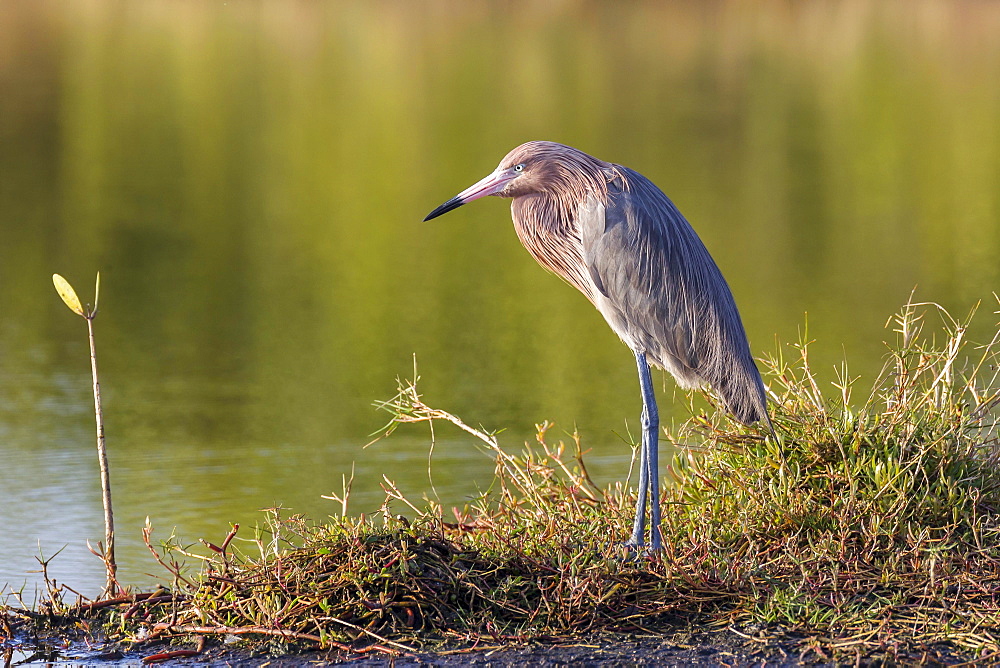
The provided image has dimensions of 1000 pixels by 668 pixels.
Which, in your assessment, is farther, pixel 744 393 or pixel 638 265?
pixel 744 393

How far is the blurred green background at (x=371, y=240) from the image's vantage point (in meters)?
8.70

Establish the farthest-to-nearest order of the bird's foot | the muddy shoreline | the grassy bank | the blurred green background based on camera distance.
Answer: the blurred green background < the bird's foot < the grassy bank < the muddy shoreline

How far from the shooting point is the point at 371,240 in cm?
1720

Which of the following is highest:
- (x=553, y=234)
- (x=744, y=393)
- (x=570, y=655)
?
(x=553, y=234)

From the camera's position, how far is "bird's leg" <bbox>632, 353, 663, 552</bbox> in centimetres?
490

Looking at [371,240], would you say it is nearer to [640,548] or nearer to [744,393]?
[744,393]

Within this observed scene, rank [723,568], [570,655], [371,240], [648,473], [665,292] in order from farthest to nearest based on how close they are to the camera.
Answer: [371,240] → [648,473] → [665,292] → [723,568] → [570,655]

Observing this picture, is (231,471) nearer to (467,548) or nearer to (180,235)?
(467,548)

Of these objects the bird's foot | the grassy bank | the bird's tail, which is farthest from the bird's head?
the bird's foot

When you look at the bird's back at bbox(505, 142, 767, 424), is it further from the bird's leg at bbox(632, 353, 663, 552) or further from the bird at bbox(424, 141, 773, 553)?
the bird's leg at bbox(632, 353, 663, 552)

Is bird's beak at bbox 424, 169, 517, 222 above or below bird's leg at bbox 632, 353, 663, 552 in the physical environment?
above

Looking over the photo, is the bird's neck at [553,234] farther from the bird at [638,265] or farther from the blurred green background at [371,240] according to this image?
the blurred green background at [371,240]

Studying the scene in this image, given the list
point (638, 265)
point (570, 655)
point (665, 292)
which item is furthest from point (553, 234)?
point (570, 655)

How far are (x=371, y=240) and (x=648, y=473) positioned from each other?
1240cm
